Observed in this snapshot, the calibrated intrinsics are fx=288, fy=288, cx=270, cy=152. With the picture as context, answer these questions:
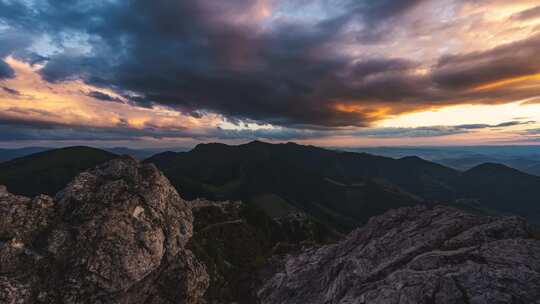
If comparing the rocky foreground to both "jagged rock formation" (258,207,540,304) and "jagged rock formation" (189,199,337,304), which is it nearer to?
"jagged rock formation" (258,207,540,304)

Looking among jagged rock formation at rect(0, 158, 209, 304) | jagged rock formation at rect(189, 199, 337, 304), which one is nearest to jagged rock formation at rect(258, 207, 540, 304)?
jagged rock formation at rect(189, 199, 337, 304)

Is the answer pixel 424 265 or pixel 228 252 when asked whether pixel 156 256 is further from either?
pixel 228 252

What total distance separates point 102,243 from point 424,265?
4541 centimetres

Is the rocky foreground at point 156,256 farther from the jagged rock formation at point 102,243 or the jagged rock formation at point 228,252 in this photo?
the jagged rock formation at point 228,252

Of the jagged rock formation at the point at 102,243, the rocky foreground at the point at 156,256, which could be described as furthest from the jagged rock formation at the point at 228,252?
Answer: the jagged rock formation at the point at 102,243

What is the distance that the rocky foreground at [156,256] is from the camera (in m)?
34.2

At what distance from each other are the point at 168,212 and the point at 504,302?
45353mm

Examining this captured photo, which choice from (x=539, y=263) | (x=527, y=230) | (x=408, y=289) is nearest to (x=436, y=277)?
(x=408, y=289)

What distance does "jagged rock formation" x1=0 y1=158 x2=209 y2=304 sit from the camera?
35594mm

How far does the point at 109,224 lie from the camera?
40688mm

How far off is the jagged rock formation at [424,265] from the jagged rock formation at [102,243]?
2567cm

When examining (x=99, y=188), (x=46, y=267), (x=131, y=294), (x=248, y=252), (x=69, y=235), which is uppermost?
(x=99, y=188)

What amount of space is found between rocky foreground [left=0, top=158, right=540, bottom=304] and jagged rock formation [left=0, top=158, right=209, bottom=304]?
125 mm

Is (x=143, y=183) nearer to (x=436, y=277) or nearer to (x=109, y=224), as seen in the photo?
(x=109, y=224)
